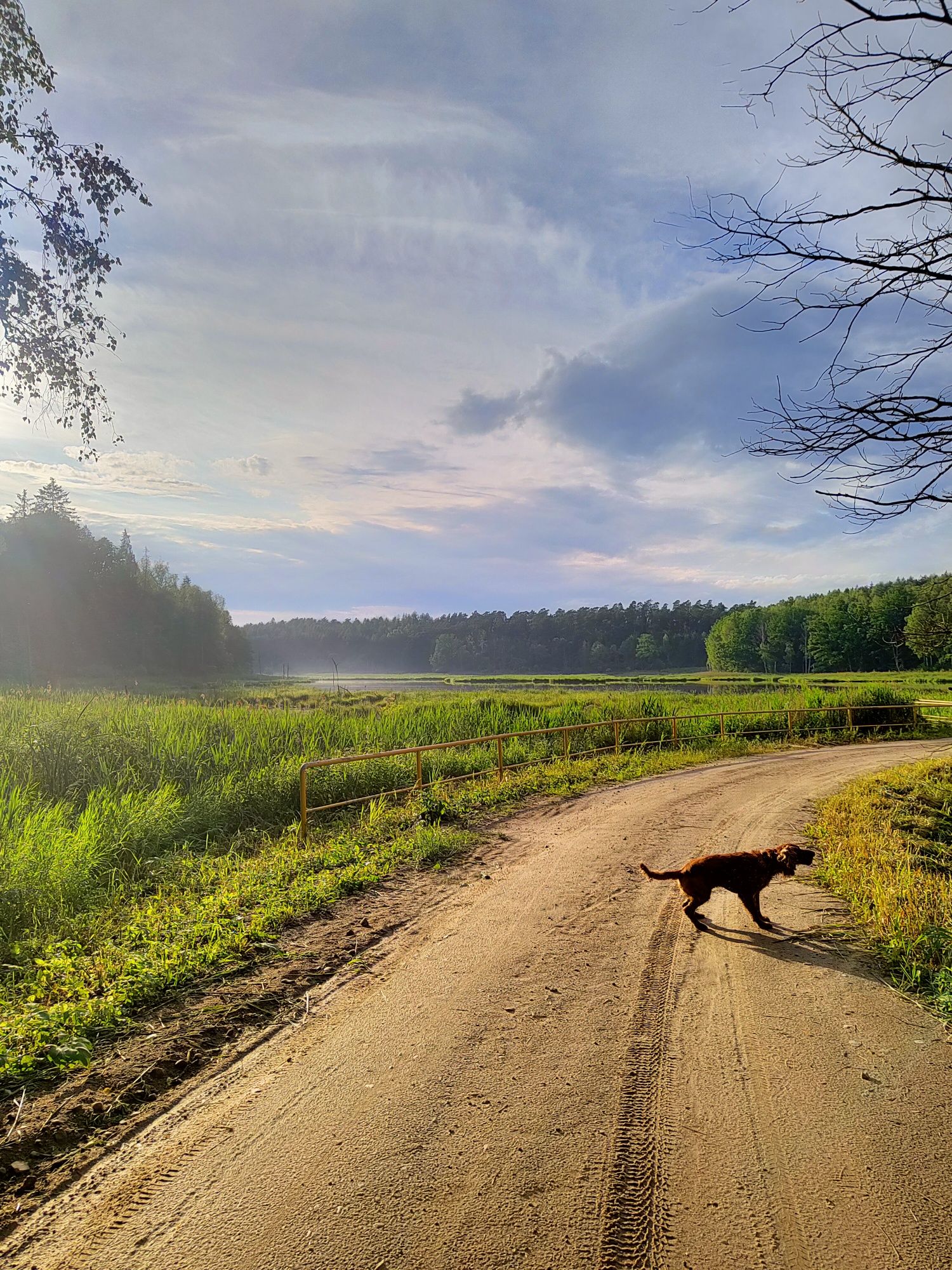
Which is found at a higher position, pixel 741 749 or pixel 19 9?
pixel 19 9

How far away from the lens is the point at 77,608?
61344 millimetres

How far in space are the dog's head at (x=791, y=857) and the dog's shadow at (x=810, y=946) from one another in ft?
1.47

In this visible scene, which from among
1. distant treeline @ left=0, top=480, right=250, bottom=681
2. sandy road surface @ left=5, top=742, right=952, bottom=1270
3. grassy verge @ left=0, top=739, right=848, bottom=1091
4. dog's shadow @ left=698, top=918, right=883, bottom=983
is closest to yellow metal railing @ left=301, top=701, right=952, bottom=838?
grassy verge @ left=0, top=739, right=848, bottom=1091

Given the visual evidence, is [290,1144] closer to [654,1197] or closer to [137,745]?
[654,1197]

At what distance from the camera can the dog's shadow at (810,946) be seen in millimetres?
4449

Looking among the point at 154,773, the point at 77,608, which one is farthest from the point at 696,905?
the point at 77,608

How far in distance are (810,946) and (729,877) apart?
692 millimetres

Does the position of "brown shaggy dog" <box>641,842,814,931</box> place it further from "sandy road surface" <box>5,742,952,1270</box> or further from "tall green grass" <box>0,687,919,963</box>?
"tall green grass" <box>0,687,919,963</box>

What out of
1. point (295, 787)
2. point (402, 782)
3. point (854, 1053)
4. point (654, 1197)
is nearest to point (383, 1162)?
point (654, 1197)

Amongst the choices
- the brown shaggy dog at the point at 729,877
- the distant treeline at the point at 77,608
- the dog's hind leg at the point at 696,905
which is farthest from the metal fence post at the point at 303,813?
the distant treeline at the point at 77,608

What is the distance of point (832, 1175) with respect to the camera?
8.26 feet

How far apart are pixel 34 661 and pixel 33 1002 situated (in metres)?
62.8

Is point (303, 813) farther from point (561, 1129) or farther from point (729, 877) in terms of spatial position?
point (561, 1129)

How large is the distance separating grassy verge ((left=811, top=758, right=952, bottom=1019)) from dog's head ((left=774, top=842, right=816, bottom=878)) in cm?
65
